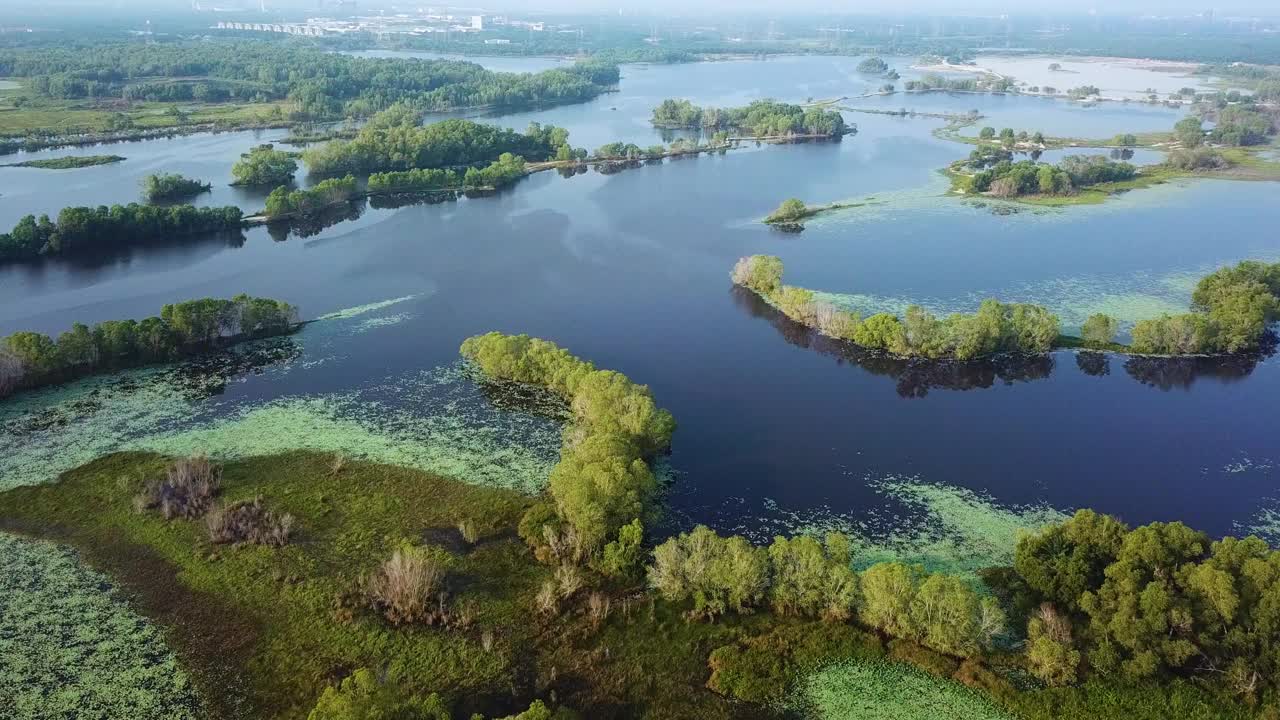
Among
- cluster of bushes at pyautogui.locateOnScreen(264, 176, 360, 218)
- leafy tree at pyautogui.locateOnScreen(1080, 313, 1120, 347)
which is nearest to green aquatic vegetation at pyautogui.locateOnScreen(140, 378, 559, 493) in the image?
leafy tree at pyautogui.locateOnScreen(1080, 313, 1120, 347)

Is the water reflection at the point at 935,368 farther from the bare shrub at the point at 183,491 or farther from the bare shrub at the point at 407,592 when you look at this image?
the bare shrub at the point at 183,491

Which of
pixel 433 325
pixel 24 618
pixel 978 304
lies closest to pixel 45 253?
pixel 433 325

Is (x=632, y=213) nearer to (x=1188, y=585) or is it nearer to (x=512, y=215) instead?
(x=512, y=215)

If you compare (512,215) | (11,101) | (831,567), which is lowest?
(831,567)

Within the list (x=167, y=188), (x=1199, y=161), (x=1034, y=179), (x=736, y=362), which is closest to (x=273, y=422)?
(x=736, y=362)

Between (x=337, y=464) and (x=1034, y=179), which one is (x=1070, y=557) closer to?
(x=337, y=464)
